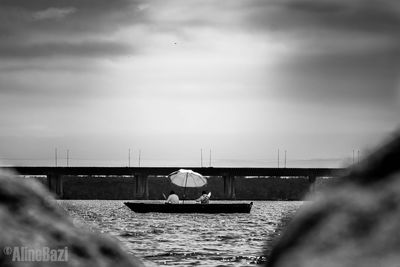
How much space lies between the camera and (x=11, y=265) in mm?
1793

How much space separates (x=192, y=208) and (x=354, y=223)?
5611cm

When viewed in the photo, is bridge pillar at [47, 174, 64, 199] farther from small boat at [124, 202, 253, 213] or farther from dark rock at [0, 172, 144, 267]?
dark rock at [0, 172, 144, 267]

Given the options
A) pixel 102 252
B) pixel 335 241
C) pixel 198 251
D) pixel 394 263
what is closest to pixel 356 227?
pixel 335 241

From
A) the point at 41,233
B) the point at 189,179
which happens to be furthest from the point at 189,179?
the point at 41,233

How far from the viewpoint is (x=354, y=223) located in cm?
149

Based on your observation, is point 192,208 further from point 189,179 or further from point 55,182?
point 55,182

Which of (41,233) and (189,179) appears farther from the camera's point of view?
(189,179)

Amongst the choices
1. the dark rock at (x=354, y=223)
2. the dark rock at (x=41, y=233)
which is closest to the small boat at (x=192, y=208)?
the dark rock at (x=41, y=233)

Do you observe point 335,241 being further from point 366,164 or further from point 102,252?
point 102,252

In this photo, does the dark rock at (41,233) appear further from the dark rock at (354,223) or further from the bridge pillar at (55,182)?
the bridge pillar at (55,182)

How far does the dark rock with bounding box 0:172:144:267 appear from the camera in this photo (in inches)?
73.3

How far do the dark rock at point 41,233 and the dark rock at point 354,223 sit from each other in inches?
20.1

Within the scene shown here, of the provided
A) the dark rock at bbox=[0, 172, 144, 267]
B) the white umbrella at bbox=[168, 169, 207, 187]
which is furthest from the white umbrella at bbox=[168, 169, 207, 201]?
the dark rock at bbox=[0, 172, 144, 267]

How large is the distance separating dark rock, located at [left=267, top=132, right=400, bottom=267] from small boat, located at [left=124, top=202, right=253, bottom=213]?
55220 millimetres
